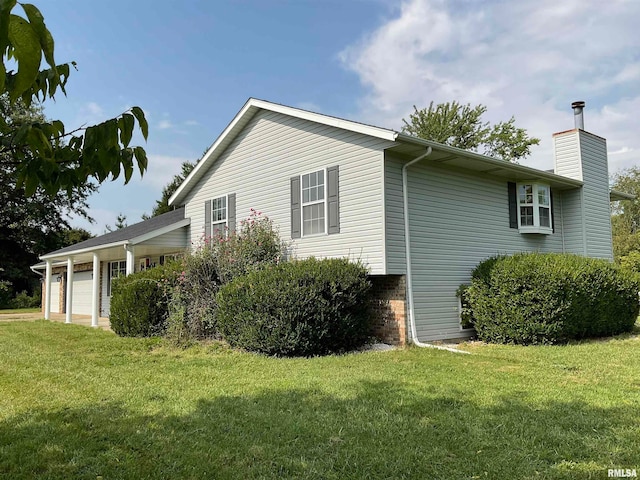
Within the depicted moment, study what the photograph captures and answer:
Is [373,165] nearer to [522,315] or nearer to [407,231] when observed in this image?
[407,231]

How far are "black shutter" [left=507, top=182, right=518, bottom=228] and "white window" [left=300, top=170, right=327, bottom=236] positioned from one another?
495 cm

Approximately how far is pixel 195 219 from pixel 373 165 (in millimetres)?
7262

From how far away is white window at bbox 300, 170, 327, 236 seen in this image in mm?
10555

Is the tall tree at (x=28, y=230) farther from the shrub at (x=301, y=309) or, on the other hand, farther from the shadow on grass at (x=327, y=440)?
the shadow on grass at (x=327, y=440)

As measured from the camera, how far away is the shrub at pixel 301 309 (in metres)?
8.14

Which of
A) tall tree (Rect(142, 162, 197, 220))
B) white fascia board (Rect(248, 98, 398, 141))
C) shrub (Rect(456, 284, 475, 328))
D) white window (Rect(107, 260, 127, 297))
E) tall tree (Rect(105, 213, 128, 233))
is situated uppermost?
tall tree (Rect(142, 162, 197, 220))

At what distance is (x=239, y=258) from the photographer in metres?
10.4

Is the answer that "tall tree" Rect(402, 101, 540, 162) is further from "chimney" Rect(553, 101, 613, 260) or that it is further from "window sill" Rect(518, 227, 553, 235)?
"window sill" Rect(518, 227, 553, 235)

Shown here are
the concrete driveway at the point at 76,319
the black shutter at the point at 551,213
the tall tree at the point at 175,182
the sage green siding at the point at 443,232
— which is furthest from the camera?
the tall tree at the point at 175,182

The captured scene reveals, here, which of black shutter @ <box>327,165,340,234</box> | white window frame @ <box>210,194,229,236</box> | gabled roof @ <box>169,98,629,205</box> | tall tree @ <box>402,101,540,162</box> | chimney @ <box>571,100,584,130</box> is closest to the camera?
gabled roof @ <box>169,98,629,205</box>

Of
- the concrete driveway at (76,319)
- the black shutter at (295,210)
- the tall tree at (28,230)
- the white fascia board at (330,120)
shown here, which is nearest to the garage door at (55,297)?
the concrete driveway at (76,319)

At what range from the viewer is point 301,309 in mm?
8125

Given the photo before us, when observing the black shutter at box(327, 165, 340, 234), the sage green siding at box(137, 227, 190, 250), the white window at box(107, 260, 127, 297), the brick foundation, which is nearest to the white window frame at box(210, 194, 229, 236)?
the sage green siding at box(137, 227, 190, 250)

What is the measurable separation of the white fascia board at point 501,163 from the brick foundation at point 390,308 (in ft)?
8.93
